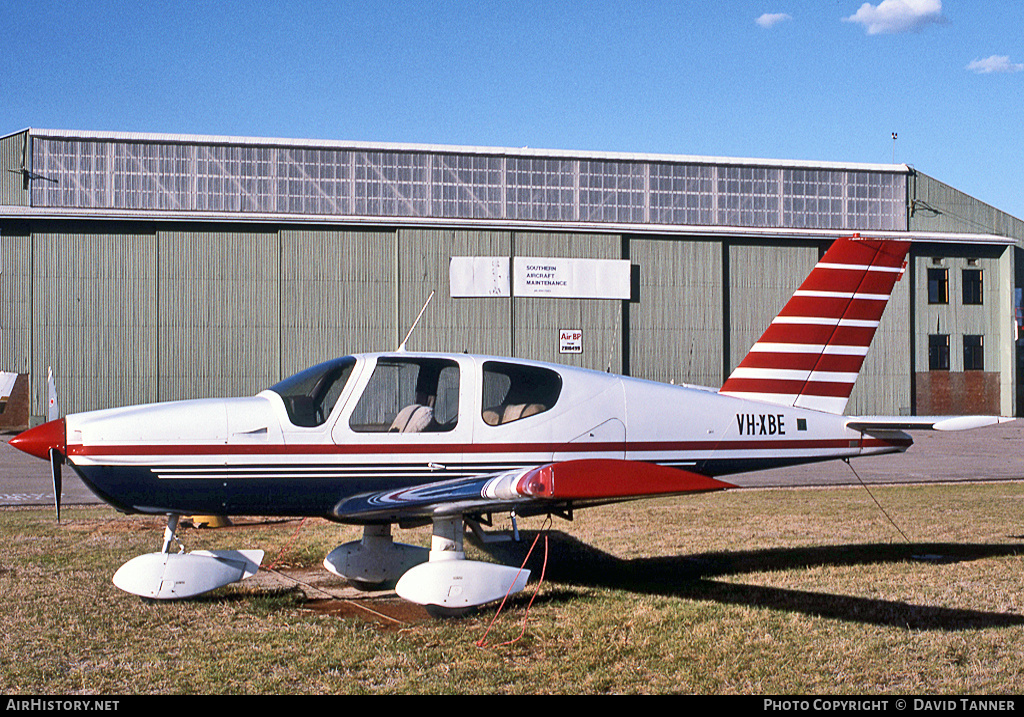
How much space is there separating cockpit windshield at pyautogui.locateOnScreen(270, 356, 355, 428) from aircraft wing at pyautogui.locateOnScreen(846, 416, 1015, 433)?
180 inches

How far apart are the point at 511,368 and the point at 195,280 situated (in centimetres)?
2386

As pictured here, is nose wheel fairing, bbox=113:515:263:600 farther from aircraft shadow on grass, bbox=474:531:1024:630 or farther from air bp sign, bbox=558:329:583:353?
air bp sign, bbox=558:329:583:353

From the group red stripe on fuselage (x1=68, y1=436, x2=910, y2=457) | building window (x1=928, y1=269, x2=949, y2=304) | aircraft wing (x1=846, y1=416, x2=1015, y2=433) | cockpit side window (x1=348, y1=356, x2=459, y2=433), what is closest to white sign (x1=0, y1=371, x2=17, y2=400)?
red stripe on fuselage (x1=68, y1=436, x2=910, y2=457)

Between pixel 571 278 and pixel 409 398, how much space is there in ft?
76.9

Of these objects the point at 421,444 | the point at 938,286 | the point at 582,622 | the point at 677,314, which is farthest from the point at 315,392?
the point at 938,286

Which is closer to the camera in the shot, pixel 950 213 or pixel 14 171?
pixel 14 171

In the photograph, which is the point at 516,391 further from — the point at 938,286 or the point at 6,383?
the point at 938,286

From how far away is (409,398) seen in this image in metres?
7.59

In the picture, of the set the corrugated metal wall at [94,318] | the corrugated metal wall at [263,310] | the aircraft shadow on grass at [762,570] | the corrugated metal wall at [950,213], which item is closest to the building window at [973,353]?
the corrugated metal wall at [950,213]

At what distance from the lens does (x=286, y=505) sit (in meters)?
7.11

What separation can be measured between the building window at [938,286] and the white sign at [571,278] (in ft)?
43.0

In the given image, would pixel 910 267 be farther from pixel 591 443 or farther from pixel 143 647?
pixel 143 647

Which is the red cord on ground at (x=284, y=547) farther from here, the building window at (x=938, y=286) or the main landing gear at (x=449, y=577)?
the building window at (x=938, y=286)

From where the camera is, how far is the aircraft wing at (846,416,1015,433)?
301 inches
